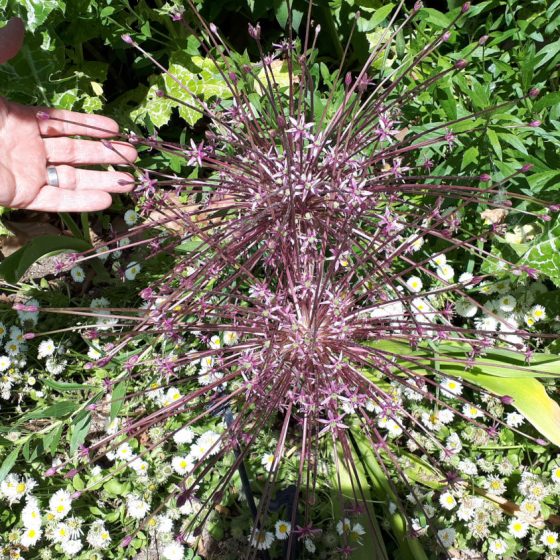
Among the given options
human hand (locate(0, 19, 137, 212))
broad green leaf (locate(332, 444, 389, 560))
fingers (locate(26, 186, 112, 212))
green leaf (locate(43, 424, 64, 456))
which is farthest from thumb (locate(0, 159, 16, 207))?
broad green leaf (locate(332, 444, 389, 560))

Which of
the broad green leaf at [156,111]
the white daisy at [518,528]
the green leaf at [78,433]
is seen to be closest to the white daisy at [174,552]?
the green leaf at [78,433]

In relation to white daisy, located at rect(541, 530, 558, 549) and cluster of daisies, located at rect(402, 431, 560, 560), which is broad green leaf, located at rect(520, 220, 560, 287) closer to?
cluster of daisies, located at rect(402, 431, 560, 560)

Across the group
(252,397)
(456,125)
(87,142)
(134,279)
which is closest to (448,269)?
(456,125)

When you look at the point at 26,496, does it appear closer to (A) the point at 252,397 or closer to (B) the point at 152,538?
(B) the point at 152,538

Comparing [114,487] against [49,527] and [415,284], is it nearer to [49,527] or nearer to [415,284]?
[49,527]

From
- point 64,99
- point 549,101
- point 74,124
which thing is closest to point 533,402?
point 549,101
